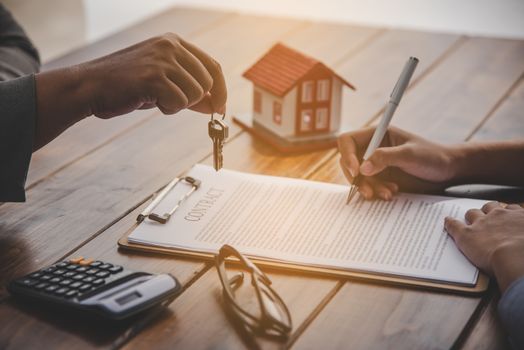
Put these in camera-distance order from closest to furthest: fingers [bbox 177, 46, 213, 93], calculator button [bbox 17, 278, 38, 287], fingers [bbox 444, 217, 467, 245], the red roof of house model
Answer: calculator button [bbox 17, 278, 38, 287], fingers [bbox 444, 217, 467, 245], fingers [bbox 177, 46, 213, 93], the red roof of house model

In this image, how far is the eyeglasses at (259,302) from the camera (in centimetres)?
87

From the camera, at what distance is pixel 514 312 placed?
0.86 m

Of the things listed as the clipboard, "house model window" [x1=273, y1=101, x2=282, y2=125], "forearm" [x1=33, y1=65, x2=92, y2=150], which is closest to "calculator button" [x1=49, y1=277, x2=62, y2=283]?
the clipboard

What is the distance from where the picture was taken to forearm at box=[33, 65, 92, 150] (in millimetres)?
1145

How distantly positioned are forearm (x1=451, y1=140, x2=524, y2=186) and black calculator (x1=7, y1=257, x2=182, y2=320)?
1.91 ft

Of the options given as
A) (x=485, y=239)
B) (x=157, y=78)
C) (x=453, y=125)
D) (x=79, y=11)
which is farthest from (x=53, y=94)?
(x=79, y=11)

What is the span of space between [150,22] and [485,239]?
4.49 ft

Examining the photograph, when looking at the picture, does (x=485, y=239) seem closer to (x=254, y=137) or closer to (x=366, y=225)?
(x=366, y=225)

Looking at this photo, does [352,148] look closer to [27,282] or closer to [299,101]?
[299,101]

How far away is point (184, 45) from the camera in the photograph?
1.19 m

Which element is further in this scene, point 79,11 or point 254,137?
point 79,11

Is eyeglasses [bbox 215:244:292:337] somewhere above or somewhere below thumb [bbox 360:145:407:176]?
above

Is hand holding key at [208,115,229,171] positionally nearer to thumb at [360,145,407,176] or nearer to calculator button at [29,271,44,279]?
thumb at [360,145,407,176]

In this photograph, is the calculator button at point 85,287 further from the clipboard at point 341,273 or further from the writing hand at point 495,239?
the writing hand at point 495,239
